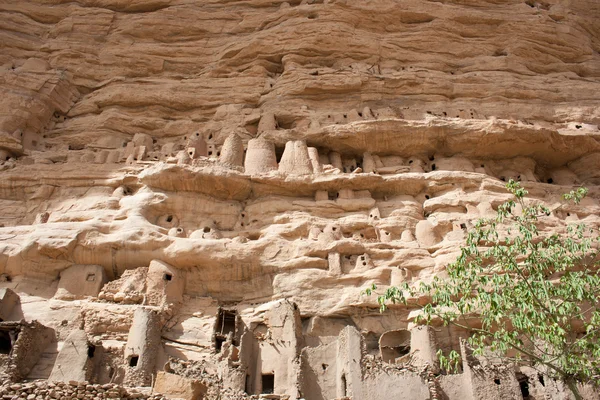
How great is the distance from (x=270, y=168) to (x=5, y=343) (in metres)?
11.8

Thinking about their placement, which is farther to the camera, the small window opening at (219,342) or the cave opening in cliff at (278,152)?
the cave opening in cliff at (278,152)

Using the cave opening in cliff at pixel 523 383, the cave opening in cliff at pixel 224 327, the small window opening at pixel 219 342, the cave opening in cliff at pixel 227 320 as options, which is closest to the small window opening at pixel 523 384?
the cave opening in cliff at pixel 523 383

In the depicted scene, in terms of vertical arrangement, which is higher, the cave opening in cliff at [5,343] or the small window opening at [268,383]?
the cave opening in cliff at [5,343]

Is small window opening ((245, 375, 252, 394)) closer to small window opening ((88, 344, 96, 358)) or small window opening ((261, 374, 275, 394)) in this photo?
small window opening ((261, 374, 275, 394))

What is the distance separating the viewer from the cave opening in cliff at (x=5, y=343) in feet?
48.2

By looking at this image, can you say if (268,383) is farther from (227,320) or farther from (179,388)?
(179,388)

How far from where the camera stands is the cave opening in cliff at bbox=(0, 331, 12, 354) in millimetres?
14688

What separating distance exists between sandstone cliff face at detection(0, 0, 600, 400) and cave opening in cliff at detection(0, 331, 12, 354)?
1.44 feet

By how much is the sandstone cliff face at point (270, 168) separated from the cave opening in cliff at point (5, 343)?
439 millimetres

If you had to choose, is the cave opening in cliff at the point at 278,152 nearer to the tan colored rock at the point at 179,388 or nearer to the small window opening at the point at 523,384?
the small window opening at the point at 523,384

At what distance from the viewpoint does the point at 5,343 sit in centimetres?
1490

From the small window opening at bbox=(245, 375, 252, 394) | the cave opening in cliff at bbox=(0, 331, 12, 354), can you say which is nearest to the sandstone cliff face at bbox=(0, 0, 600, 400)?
the small window opening at bbox=(245, 375, 252, 394)

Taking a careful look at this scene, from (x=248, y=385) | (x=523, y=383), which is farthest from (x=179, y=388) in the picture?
(x=523, y=383)

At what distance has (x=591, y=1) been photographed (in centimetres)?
3434
